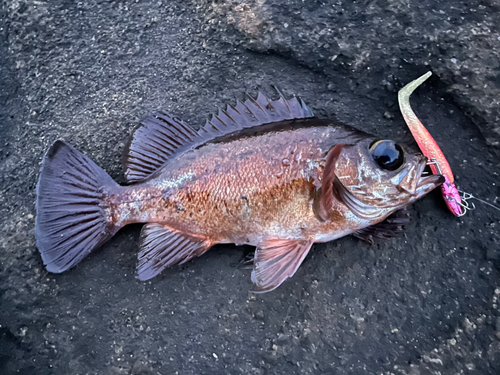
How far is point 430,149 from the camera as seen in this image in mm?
2148

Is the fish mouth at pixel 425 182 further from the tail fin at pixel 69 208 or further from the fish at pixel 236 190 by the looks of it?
the tail fin at pixel 69 208

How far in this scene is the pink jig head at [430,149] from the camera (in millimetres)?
2123

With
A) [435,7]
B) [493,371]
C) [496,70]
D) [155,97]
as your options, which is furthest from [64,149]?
[493,371]

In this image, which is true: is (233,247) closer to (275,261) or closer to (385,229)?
(275,261)

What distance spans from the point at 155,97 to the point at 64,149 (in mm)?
601

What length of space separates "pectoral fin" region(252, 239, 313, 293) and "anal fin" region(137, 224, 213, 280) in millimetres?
290

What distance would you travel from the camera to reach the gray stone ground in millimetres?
2072

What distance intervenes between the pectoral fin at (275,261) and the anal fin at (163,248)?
0.29 m

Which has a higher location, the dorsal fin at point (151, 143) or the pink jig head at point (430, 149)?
the dorsal fin at point (151, 143)

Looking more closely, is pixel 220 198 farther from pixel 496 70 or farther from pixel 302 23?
pixel 496 70

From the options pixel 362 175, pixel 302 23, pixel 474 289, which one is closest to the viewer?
pixel 362 175

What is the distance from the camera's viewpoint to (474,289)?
212cm

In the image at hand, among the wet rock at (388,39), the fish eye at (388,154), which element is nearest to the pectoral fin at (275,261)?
the fish eye at (388,154)

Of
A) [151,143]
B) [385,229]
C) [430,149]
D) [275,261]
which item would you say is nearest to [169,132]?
[151,143]
